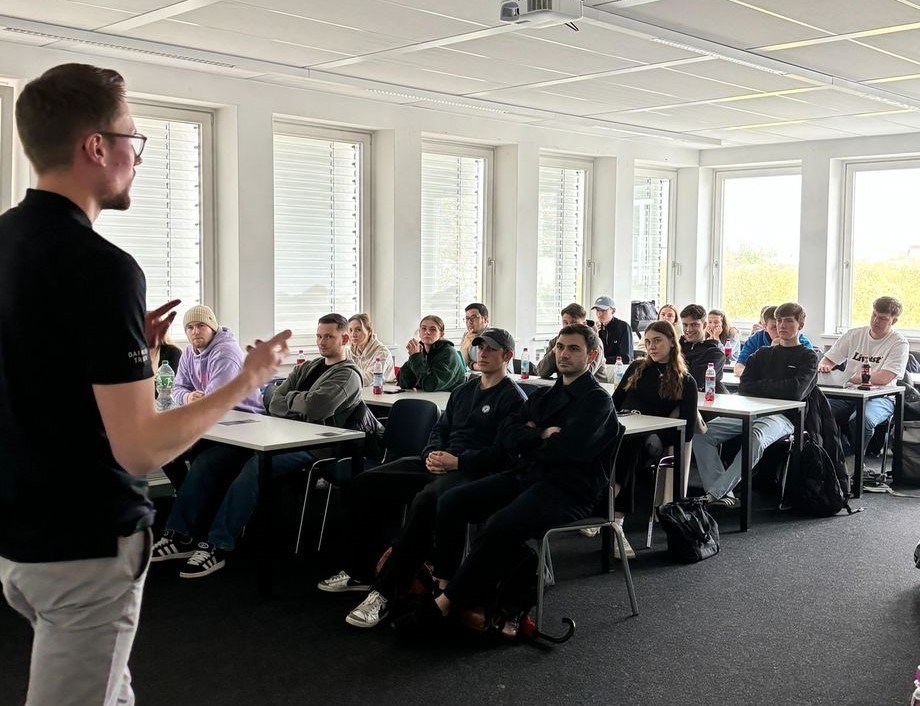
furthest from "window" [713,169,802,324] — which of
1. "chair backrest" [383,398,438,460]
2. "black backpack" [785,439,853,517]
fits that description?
"chair backrest" [383,398,438,460]

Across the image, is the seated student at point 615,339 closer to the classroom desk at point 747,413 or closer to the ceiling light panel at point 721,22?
the classroom desk at point 747,413

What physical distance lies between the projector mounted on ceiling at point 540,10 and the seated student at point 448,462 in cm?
145

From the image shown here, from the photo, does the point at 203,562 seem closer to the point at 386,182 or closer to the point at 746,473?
the point at 746,473

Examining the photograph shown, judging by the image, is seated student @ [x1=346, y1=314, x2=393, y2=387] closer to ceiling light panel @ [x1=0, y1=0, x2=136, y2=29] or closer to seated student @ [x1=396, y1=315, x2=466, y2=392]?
seated student @ [x1=396, y1=315, x2=466, y2=392]

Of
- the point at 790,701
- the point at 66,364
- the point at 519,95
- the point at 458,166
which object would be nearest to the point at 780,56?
the point at 519,95

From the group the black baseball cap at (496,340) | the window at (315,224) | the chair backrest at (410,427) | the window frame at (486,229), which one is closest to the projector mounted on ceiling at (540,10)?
the black baseball cap at (496,340)

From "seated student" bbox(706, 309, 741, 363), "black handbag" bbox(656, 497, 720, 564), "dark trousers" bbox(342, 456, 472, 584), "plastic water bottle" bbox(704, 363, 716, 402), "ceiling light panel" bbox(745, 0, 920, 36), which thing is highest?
"ceiling light panel" bbox(745, 0, 920, 36)

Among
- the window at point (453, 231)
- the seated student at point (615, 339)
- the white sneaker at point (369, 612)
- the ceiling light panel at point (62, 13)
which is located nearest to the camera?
the white sneaker at point (369, 612)

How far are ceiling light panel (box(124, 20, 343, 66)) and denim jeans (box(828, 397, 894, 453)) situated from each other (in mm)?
4379

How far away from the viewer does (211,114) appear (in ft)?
24.3

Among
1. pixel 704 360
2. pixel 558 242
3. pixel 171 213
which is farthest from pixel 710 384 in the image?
pixel 558 242

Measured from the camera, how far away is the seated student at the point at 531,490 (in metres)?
3.81

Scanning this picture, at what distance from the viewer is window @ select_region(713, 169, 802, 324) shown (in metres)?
11.0

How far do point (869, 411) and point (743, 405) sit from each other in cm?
171
